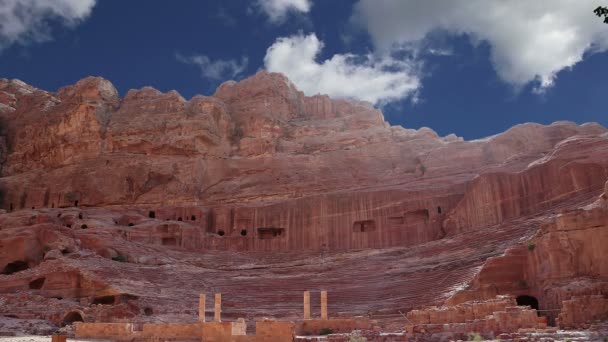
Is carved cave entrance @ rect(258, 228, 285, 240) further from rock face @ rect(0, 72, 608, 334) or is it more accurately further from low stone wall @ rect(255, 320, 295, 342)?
low stone wall @ rect(255, 320, 295, 342)

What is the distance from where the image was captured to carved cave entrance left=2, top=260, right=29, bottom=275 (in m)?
42.1

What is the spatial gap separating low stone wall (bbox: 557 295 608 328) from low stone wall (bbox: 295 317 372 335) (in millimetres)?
7628

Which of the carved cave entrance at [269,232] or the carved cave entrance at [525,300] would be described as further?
the carved cave entrance at [269,232]

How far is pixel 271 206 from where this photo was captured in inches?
2067

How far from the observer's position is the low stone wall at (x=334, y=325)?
83.7 ft

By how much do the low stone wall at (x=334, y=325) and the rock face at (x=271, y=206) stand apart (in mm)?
6380

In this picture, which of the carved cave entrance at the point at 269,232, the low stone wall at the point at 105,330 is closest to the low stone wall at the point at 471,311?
the low stone wall at the point at 105,330

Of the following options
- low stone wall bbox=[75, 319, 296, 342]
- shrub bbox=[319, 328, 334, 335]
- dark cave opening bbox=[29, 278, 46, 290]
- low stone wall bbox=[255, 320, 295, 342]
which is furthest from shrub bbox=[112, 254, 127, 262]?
low stone wall bbox=[255, 320, 295, 342]

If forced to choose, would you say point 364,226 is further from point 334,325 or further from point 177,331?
point 177,331

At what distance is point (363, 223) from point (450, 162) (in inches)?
376

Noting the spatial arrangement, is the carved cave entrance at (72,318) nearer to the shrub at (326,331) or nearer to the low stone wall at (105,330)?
the low stone wall at (105,330)

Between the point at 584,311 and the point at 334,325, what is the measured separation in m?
9.69

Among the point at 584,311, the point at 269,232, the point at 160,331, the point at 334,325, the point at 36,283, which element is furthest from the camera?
the point at 269,232

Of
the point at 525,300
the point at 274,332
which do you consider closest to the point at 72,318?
the point at 274,332
